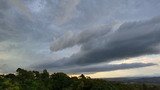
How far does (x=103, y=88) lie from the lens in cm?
15250

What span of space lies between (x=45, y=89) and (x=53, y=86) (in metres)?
13.5

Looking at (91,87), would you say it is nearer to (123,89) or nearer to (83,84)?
(83,84)

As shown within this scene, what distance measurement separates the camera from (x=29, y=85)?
15212cm

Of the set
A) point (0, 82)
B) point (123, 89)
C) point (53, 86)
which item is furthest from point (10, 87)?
point (123, 89)

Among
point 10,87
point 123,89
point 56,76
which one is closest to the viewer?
point 10,87

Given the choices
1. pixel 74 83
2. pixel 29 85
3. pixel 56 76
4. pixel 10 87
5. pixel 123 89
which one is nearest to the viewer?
pixel 10 87

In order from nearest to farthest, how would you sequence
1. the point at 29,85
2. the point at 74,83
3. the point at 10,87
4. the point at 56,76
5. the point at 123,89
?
the point at 10,87
the point at 29,85
the point at 74,83
the point at 56,76
the point at 123,89

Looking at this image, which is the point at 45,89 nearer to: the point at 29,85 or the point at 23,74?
Answer: the point at 29,85

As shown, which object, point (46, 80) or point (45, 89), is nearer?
point (45, 89)

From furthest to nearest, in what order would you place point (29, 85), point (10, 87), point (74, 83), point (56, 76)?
1. point (56, 76)
2. point (74, 83)
3. point (29, 85)
4. point (10, 87)

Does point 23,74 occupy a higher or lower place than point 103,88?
higher

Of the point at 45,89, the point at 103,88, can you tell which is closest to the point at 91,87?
the point at 103,88

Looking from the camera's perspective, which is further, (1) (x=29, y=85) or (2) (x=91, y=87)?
(2) (x=91, y=87)

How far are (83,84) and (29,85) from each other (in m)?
28.3
